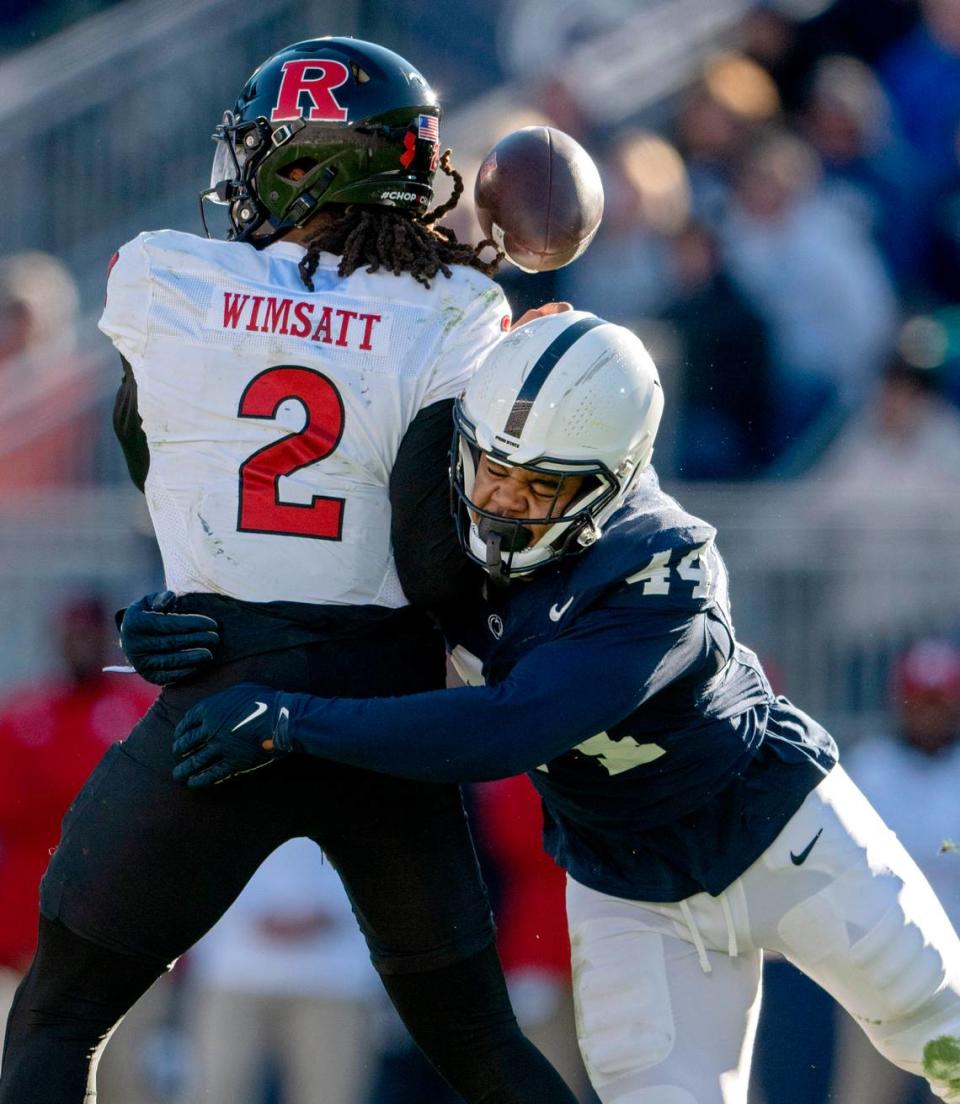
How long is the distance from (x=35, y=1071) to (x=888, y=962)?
→ 1.51 m

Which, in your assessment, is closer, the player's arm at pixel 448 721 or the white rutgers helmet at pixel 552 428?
the player's arm at pixel 448 721

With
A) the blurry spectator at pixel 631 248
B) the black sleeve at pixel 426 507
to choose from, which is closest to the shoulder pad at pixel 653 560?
the black sleeve at pixel 426 507

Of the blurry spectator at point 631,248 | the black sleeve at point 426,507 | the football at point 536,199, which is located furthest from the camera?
the blurry spectator at point 631,248

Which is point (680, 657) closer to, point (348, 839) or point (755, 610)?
point (348, 839)

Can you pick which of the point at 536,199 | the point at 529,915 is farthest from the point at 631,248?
the point at 536,199

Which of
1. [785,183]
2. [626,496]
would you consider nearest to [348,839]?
[626,496]

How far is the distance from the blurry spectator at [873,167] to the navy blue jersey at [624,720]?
4.60 meters

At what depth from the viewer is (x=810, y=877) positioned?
3422mm

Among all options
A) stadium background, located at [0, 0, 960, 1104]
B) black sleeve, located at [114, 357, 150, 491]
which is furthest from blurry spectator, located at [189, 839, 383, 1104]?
black sleeve, located at [114, 357, 150, 491]

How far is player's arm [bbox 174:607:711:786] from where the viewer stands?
9.84 feet

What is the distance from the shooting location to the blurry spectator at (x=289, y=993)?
5.86 metres

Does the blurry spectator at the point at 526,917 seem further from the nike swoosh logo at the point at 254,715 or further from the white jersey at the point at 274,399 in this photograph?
the nike swoosh logo at the point at 254,715

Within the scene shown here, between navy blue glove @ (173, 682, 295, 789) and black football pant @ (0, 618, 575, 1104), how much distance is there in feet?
0.24

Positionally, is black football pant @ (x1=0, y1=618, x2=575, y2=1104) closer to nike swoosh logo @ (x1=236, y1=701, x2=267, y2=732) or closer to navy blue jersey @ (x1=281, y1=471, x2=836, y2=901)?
nike swoosh logo @ (x1=236, y1=701, x2=267, y2=732)
